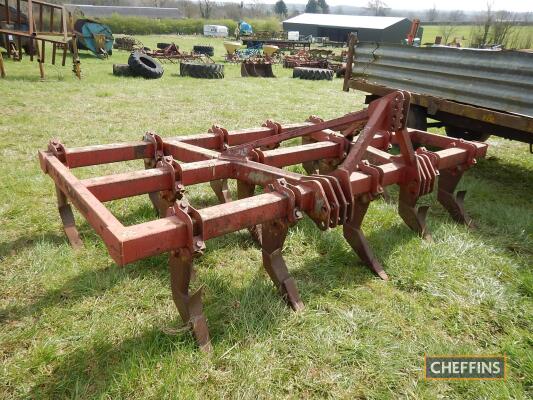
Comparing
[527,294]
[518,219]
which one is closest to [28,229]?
[527,294]

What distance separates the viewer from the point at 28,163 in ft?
13.7

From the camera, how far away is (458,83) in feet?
13.9

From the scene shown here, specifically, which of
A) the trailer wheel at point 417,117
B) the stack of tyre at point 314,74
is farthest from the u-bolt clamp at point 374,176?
the stack of tyre at point 314,74

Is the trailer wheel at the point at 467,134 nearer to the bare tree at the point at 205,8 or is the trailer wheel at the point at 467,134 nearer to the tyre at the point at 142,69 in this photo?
the tyre at the point at 142,69

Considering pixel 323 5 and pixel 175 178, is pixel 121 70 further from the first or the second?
pixel 323 5

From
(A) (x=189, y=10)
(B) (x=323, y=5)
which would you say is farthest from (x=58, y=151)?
(B) (x=323, y=5)

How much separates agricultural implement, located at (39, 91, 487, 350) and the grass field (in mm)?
159

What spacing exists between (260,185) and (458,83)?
2.95 m

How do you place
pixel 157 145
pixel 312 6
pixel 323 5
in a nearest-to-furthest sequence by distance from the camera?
pixel 157 145
pixel 312 6
pixel 323 5

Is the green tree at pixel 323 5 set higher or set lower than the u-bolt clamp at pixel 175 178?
higher

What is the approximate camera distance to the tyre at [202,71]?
12500 millimetres

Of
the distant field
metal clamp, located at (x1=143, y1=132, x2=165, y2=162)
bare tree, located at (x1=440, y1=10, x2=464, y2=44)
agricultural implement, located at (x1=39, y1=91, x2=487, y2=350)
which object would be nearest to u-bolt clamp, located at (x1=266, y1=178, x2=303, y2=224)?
agricultural implement, located at (x1=39, y1=91, x2=487, y2=350)

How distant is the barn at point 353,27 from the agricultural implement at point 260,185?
147ft

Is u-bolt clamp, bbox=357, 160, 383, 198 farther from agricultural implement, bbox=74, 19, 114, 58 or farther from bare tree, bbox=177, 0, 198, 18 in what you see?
bare tree, bbox=177, 0, 198, 18
